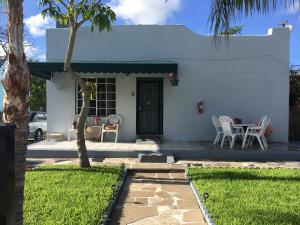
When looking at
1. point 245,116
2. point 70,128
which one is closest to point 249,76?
point 245,116

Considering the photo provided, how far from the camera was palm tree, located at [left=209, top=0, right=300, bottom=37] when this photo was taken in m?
4.60

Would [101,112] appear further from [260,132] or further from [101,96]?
[260,132]

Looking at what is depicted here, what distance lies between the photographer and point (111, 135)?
45.4 ft

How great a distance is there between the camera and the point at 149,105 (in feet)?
46.4

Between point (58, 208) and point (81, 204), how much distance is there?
38cm

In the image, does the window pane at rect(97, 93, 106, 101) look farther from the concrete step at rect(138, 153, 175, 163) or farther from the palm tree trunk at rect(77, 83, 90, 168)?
the palm tree trunk at rect(77, 83, 90, 168)

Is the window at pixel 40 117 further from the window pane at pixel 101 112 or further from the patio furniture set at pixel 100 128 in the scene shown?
the window pane at pixel 101 112

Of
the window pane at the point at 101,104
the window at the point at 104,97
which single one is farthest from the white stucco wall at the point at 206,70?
the window pane at the point at 101,104

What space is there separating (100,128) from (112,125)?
0.51 metres

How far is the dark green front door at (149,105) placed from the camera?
14.1 metres

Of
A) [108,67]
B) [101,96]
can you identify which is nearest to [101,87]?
[101,96]

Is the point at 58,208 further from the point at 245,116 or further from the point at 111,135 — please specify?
the point at 245,116

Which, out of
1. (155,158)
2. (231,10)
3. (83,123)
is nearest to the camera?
(231,10)

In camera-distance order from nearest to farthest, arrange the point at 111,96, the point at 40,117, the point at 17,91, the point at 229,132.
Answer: the point at 17,91 → the point at 229,132 → the point at 111,96 → the point at 40,117
